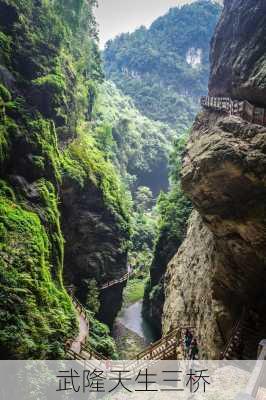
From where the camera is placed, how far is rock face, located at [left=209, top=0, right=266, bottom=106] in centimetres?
1595

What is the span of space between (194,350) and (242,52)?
43.5 feet

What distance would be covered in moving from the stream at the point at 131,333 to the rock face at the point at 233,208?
1064 cm

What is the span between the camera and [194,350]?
57.6ft

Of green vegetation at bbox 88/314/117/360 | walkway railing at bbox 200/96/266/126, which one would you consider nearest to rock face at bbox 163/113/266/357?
walkway railing at bbox 200/96/266/126

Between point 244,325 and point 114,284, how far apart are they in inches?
664

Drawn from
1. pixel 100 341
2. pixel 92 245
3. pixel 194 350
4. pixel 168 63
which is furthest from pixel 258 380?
pixel 168 63

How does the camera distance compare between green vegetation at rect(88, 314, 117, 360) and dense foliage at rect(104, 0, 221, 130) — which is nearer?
green vegetation at rect(88, 314, 117, 360)

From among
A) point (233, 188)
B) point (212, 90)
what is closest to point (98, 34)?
point (212, 90)

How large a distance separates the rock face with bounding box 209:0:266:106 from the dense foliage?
7938 cm

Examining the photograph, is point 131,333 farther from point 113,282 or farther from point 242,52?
point 242,52

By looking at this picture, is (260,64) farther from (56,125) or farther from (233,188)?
(56,125)

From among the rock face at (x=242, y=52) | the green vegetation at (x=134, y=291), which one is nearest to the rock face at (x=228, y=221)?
the rock face at (x=242, y=52)

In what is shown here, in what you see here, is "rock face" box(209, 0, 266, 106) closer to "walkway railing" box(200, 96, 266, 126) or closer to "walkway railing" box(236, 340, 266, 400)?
"walkway railing" box(200, 96, 266, 126)

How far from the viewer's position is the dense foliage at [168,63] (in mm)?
105500
